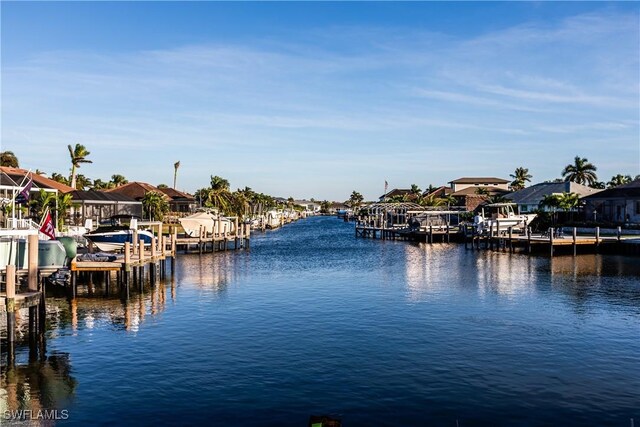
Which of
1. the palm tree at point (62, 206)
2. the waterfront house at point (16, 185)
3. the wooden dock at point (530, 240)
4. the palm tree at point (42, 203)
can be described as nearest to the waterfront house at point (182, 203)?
the waterfront house at point (16, 185)

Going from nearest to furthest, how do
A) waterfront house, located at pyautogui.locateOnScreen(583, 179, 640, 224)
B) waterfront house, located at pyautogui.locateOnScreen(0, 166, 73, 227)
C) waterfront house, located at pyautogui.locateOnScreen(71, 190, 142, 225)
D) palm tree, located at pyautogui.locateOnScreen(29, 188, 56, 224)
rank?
1. waterfront house, located at pyautogui.locateOnScreen(0, 166, 73, 227)
2. palm tree, located at pyautogui.locateOnScreen(29, 188, 56, 224)
3. waterfront house, located at pyautogui.locateOnScreen(71, 190, 142, 225)
4. waterfront house, located at pyautogui.locateOnScreen(583, 179, 640, 224)

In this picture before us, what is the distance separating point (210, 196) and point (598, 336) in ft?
331

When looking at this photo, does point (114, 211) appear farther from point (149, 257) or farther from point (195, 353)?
point (195, 353)

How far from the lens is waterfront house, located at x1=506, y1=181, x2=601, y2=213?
85.1 meters

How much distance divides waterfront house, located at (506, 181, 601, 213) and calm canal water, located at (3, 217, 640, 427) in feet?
157

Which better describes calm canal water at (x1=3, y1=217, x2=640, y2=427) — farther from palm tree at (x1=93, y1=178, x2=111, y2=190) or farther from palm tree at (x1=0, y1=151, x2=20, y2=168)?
palm tree at (x1=93, y1=178, x2=111, y2=190)

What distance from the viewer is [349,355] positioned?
70.6 feet

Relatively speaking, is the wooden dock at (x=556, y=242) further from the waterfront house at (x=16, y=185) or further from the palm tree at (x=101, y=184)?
the palm tree at (x=101, y=184)

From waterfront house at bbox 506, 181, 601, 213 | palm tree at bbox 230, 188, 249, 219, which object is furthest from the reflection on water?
palm tree at bbox 230, 188, 249, 219

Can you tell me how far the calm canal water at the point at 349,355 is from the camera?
53.3 feet

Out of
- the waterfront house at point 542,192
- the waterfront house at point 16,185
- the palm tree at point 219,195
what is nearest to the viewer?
the waterfront house at point 16,185

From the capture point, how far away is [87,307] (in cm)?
3094

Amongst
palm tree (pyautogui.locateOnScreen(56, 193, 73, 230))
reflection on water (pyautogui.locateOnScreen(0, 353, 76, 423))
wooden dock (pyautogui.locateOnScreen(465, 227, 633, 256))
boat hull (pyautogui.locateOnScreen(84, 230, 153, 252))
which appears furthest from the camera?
wooden dock (pyautogui.locateOnScreen(465, 227, 633, 256))

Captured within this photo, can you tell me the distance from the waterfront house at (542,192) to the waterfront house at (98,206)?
56.4m
